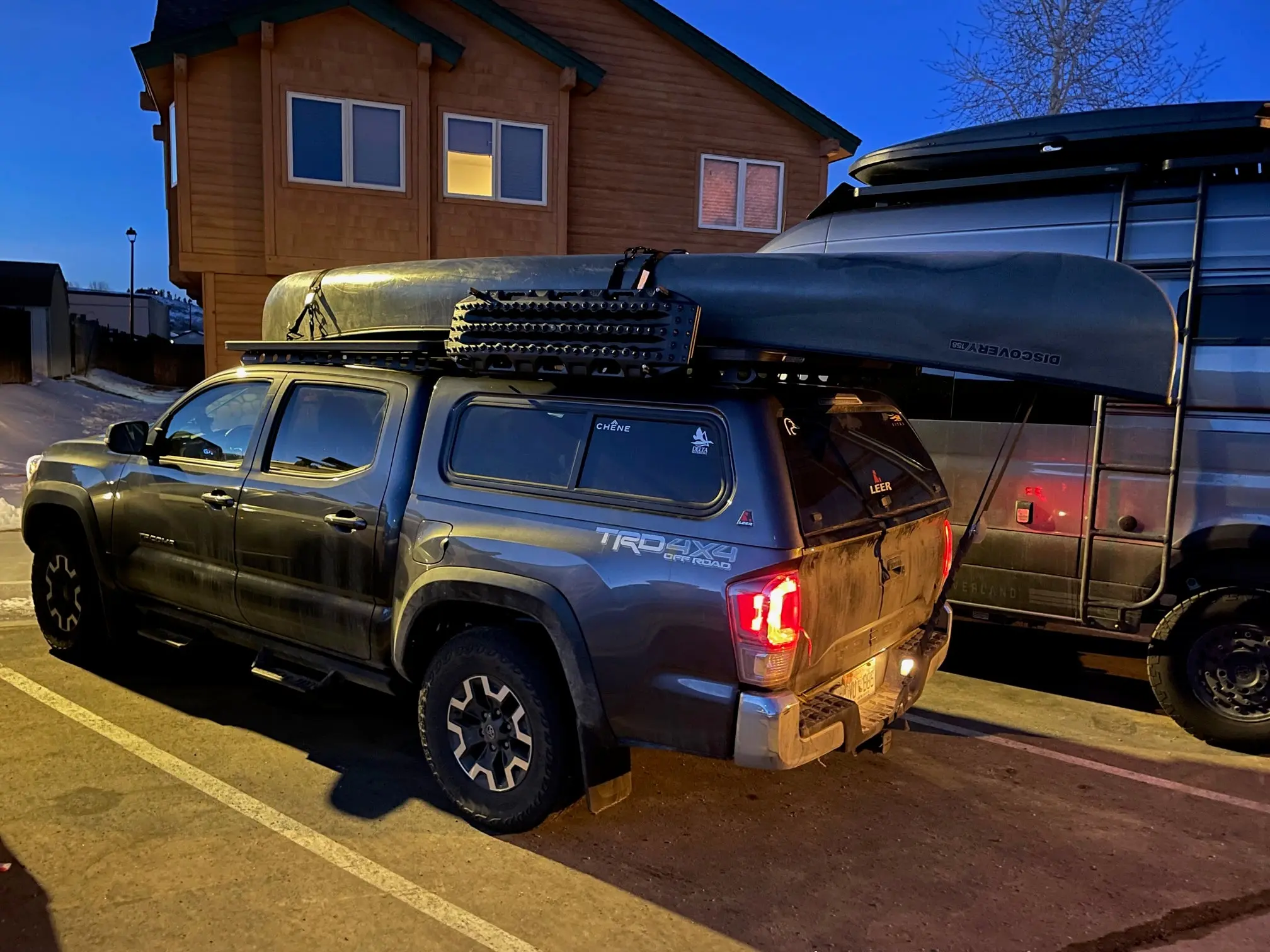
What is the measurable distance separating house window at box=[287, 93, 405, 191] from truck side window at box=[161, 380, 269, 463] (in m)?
9.82

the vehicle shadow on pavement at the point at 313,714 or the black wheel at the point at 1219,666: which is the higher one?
the black wheel at the point at 1219,666

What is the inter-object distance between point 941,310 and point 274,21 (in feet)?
43.0

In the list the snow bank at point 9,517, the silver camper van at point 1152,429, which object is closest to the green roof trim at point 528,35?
the snow bank at point 9,517

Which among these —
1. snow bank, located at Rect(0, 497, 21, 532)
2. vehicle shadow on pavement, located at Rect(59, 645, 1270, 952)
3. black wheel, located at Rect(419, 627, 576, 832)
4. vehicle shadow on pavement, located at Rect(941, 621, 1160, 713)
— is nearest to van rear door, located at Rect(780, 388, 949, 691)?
vehicle shadow on pavement, located at Rect(59, 645, 1270, 952)

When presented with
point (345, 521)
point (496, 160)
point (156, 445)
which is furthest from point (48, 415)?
point (345, 521)

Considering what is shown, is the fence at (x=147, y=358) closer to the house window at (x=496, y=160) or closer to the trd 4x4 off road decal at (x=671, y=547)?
the house window at (x=496, y=160)

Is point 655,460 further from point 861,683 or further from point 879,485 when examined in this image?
point 861,683

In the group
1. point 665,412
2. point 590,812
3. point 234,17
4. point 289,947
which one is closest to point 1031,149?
point 665,412

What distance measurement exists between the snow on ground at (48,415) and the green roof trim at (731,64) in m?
11.0

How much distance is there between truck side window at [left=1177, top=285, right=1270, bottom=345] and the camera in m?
4.70

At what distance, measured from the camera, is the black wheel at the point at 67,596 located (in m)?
5.48

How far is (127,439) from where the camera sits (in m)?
5.28

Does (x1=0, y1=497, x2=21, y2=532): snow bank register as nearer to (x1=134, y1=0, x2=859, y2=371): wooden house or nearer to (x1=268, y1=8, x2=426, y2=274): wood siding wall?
(x1=134, y1=0, x2=859, y2=371): wooden house

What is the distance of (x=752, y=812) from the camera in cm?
411
